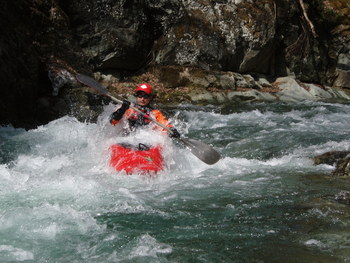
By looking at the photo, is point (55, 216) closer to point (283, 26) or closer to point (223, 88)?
→ point (223, 88)

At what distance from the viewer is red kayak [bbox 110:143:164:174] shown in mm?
5500

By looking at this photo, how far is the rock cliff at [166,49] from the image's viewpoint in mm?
9273

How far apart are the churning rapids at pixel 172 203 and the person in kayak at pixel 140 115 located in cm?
23

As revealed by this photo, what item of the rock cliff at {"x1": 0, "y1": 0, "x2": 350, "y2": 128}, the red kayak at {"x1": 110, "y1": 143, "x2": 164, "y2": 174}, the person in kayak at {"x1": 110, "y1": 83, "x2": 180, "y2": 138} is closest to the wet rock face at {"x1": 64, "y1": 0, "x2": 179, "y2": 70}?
the rock cliff at {"x1": 0, "y1": 0, "x2": 350, "y2": 128}

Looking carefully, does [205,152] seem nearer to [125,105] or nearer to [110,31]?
[125,105]

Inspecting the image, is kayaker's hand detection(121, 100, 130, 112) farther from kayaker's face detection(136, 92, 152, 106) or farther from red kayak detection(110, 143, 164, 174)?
red kayak detection(110, 143, 164, 174)

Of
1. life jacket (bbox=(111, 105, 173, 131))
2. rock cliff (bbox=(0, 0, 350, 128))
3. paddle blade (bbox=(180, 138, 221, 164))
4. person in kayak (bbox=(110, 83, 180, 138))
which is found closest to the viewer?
paddle blade (bbox=(180, 138, 221, 164))

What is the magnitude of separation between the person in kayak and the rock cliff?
9.57 feet

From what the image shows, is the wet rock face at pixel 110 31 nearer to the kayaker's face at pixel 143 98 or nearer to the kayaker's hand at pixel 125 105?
the kayaker's face at pixel 143 98

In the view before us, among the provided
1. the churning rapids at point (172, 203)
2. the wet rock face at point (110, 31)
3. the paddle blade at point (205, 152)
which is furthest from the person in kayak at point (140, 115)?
the wet rock face at point (110, 31)

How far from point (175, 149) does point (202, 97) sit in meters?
6.15

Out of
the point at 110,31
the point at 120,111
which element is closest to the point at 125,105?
the point at 120,111

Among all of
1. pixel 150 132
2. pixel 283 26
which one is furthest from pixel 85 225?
pixel 283 26

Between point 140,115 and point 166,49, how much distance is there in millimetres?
7655
